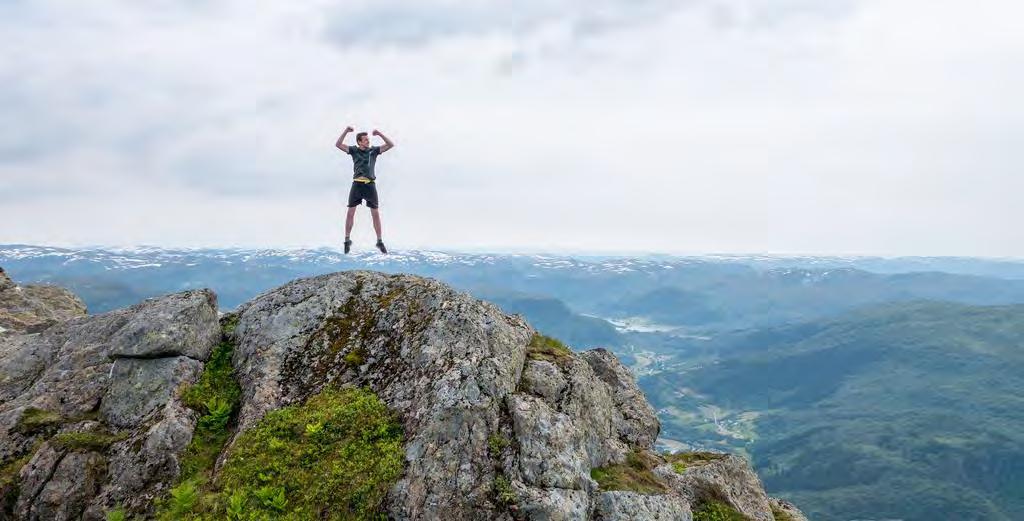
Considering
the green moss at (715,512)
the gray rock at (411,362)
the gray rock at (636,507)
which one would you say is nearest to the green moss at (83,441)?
the gray rock at (411,362)

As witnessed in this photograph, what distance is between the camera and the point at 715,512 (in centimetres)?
2117

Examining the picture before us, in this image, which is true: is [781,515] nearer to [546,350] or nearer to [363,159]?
[546,350]

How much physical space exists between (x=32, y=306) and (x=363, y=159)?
122 ft

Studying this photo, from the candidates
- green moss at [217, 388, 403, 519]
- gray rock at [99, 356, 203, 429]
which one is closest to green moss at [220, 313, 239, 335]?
gray rock at [99, 356, 203, 429]

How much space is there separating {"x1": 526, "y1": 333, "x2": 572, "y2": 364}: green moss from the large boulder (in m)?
32.5

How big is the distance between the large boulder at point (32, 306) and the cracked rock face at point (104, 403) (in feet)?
48.7

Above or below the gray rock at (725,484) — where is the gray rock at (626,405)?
above

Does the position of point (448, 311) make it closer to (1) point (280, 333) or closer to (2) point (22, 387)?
(1) point (280, 333)

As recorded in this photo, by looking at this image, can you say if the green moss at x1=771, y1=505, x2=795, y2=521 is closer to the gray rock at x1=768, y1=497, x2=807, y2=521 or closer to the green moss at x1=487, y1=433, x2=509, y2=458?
the gray rock at x1=768, y1=497, x2=807, y2=521

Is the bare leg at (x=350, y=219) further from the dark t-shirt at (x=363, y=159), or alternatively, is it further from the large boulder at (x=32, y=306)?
the large boulder at (x=32, y=306)

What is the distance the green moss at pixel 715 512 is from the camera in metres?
20.9

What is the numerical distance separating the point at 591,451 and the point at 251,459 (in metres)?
11.3

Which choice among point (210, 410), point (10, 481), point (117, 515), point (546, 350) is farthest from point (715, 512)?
point (10, 481)

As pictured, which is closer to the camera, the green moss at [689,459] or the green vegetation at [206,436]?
the green vegetation at [206,436]
